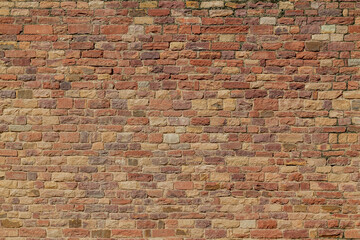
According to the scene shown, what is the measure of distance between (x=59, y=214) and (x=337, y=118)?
354 centimetres

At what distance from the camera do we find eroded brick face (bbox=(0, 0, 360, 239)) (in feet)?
12.1

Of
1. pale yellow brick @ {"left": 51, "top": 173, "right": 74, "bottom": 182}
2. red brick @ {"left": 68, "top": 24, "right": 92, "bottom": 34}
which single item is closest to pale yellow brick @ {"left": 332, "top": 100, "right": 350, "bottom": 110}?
red brick @ {"left": 68, "top": 24, "right": 92, "bottom": 34}

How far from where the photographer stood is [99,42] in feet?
12.2

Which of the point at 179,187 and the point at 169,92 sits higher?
the point at 169,92

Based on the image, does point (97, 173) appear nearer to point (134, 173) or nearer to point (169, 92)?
point (134, 173)

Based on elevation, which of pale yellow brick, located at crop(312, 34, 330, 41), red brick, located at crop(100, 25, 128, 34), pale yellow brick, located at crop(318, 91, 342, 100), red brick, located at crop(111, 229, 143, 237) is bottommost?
red brick, located at crop(111, 229, 143, 237)

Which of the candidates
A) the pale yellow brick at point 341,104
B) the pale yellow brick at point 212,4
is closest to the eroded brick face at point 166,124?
the pale yellow brick at point 212,4

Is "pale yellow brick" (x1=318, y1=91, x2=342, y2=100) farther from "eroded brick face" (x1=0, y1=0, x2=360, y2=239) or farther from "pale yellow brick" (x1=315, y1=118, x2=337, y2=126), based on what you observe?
"pale yellow brick" (x1=315, y1=118, x2=337, y2=126)

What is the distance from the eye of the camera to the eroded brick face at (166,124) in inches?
146

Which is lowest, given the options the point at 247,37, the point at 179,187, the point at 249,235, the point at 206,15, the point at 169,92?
the point at 249,235

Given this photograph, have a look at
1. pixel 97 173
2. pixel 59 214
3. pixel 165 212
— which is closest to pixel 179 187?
pixel 165 212

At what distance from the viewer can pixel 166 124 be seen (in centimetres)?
371

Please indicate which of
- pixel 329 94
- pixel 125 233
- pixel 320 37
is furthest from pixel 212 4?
pixel 125 233

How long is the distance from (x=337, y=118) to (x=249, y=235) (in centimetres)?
176
